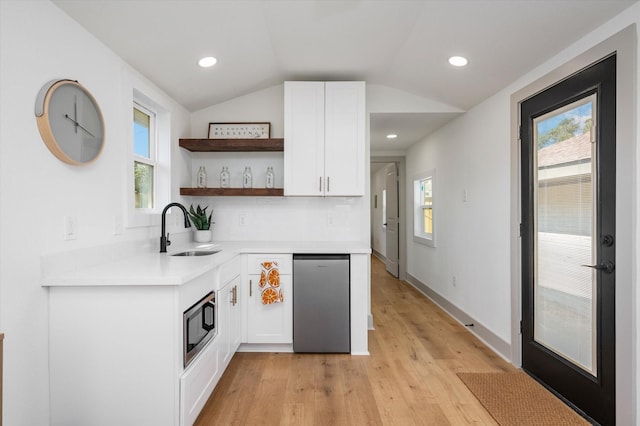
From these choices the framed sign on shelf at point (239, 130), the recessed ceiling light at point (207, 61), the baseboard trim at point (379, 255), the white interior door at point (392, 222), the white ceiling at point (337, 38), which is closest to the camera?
the white ceiling at point (337, 38)

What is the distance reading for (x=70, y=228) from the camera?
1748 millimetres

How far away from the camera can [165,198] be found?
290cm

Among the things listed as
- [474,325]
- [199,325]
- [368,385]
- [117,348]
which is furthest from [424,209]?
[117,348]

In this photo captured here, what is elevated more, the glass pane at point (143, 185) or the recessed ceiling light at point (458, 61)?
the recessed ceiling light at point (458, 61)

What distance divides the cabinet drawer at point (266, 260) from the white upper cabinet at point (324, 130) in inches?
24.6

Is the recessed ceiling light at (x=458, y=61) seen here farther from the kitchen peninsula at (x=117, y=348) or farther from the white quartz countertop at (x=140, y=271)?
the kitchen peninsula at (x=117, y=348)

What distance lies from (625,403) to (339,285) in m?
1.78

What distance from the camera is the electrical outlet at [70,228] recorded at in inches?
67.7

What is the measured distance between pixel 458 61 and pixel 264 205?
2128 mm

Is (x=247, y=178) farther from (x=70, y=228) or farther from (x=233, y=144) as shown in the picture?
(x=70, y=228)

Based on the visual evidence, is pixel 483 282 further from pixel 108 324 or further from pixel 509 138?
pixel 108 324

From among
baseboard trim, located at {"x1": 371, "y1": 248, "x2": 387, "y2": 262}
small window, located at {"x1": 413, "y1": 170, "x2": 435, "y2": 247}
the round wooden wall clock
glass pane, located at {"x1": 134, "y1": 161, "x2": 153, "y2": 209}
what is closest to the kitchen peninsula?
the round wooden wall clock

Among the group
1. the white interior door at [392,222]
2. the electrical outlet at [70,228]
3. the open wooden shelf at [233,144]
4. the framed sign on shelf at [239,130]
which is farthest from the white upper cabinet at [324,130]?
the white interior door at [392,222]

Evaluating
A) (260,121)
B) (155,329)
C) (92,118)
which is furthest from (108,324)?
(260,121)
